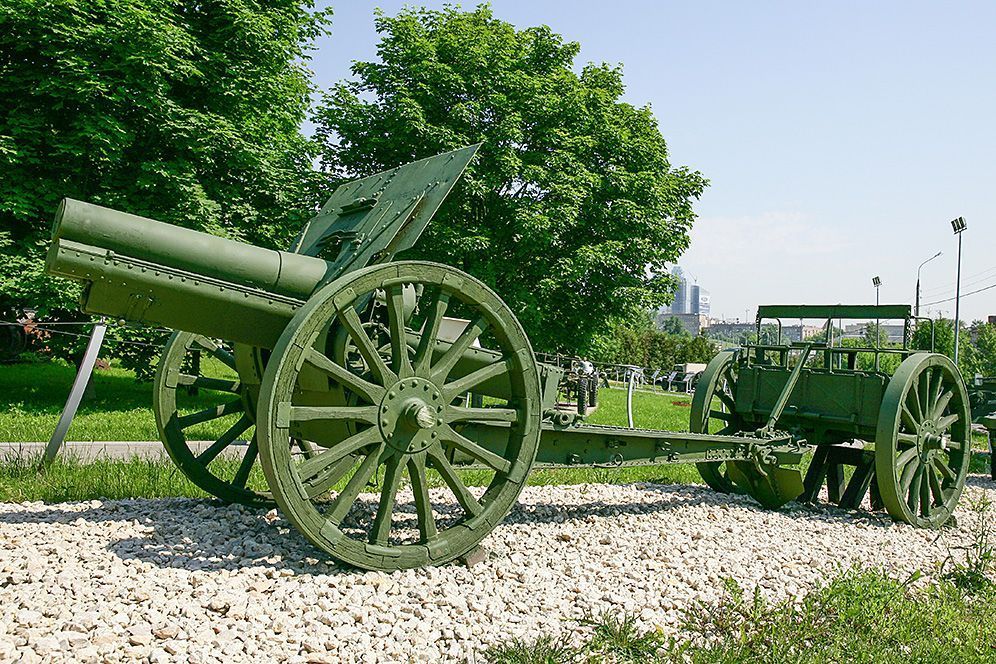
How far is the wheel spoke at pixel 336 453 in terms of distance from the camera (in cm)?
407

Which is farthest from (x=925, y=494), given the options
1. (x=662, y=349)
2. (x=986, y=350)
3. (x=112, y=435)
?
(x=662, y=349)

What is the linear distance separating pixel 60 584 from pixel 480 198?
12.4 meters

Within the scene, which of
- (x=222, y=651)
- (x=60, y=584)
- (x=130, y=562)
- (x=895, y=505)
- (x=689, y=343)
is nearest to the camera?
(x=222, y=651)

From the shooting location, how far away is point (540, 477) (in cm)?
774

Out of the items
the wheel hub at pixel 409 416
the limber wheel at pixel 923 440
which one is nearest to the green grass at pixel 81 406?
the wheel hub at pixel 409 416

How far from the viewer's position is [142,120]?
1204cm

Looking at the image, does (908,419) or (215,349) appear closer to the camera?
(215,349)

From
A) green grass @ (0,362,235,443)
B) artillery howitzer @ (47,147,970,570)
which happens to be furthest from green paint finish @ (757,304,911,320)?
green grass @ (0,362,235,443)

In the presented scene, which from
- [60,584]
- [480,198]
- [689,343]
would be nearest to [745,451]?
[60,584]

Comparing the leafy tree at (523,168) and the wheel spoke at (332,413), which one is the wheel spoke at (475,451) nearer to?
the wheel spoke at (332,413)

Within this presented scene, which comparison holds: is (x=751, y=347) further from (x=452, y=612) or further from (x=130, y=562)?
(x=130, y=562)

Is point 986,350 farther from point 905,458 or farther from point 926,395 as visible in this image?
point 905,458

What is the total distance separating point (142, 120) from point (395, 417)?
385 inches

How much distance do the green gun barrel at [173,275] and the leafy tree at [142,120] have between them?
308 inches
